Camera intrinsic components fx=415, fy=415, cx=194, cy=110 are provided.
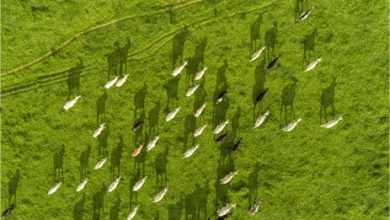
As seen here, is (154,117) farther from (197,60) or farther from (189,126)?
(197,60)

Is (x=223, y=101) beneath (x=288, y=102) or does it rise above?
above

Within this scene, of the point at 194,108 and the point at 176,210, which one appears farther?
the point at 176,210

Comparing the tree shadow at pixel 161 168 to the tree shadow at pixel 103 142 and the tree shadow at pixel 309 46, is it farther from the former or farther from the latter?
the tree shadow at pixel 309 46

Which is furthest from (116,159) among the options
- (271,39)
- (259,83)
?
(271,39)

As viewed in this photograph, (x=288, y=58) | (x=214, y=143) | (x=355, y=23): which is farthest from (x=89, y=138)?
(x=355, y=23)

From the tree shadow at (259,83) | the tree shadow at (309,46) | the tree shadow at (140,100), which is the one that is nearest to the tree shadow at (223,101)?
A: the tree shadow at (259,83)

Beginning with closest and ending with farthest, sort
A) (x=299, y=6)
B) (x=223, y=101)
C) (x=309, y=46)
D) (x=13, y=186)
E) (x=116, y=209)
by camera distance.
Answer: (x=299, y=6) < (x=309, y=46) < (x=223, y=101) < (x=116, y=209) < (x=13, y=186)

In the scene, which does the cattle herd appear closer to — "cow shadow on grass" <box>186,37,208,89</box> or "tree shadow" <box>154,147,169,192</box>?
"cow shadow on grass" <box>186,37,208,89</box>

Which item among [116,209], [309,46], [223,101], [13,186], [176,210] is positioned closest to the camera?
[309,46]
